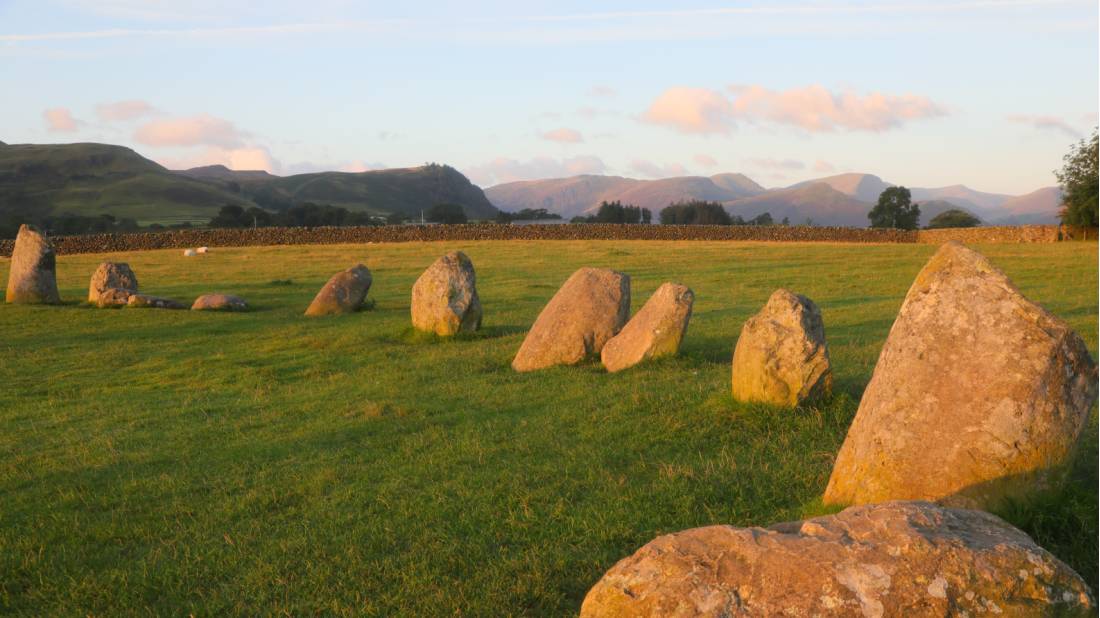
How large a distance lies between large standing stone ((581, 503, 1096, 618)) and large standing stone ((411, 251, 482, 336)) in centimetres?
1580

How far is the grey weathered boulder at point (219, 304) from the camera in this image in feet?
89.3

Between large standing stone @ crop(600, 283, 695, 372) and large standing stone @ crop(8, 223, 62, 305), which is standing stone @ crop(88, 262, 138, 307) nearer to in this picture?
large standing stone @ crop(8, 223, 62, 305)

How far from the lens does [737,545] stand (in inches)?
186

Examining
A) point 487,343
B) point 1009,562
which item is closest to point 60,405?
point 487,343

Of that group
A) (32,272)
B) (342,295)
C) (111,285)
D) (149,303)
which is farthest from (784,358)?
(32,272)

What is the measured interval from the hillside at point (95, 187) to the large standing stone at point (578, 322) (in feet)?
374

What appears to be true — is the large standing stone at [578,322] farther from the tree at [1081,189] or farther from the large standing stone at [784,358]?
the tree at [1081,189]

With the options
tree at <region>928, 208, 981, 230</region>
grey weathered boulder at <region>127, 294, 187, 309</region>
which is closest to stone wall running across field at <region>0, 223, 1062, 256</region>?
tree at <region>928, 208, 981, 230</region>

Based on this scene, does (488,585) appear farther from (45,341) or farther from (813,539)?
(45,341)

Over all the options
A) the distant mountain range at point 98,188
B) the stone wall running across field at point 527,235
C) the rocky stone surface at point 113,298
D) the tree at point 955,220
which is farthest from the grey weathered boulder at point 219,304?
the distant mountain range at point 98,188

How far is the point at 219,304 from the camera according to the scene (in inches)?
1078

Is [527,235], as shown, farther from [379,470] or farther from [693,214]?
[379,470]

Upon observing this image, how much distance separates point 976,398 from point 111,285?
27.9 meters

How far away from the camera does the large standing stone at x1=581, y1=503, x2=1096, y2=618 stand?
4414 mm
